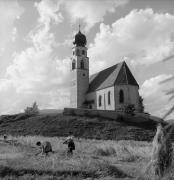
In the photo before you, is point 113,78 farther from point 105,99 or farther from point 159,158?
point 159,158

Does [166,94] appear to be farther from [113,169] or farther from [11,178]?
[113,169]

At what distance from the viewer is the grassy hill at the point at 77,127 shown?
172 ft

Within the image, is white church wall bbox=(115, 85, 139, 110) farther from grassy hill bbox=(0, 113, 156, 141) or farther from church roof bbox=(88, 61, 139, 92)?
grassy hill bbox=(0, 113, 156, 141)

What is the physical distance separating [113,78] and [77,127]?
19.2 m

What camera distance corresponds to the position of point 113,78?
236 feet

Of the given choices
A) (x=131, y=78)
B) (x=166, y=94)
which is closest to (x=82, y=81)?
(x=131, y=78)

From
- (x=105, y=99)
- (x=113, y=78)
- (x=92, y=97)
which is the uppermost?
(x=113, y=78)

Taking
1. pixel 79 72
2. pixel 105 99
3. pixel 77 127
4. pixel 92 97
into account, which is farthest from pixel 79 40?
pixel 77 127

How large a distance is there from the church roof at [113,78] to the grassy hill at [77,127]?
1020 centimetres

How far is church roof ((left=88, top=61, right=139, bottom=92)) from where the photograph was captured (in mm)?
70856

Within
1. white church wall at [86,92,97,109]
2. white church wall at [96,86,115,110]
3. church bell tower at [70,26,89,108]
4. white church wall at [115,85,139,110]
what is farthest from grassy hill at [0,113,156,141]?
church bell tower at [70,26,89,108]

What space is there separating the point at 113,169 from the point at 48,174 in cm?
262

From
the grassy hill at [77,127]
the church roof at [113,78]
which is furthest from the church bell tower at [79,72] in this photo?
the grassy hill at [77,127]

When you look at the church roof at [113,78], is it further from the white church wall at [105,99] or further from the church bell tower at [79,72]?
the church bell tower at [79,72]
